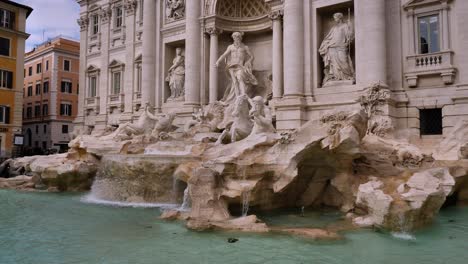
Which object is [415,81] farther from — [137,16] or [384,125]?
[137,16]

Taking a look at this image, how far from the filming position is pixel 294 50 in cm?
1552

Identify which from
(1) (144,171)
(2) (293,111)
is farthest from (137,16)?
(1) (144,171)

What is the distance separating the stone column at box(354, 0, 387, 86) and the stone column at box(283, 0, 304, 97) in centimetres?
229

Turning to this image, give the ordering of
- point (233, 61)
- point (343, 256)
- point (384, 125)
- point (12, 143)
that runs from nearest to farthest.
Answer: point (343, 256) → point (384, 125) → point (233, 61) → point (12, 143)

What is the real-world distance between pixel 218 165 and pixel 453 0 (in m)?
10.6

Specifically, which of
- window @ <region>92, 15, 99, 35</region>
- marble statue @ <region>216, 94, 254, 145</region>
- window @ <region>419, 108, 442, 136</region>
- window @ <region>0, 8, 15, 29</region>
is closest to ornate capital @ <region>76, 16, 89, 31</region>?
window @ <region>92, 15, 99, 35</region>

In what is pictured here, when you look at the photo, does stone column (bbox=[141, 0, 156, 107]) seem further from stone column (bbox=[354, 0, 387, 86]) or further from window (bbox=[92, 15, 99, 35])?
stone column (bbox=[354, 0, 387, 86])

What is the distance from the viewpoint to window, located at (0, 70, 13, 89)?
29.4 metres

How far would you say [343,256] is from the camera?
598 centimetres

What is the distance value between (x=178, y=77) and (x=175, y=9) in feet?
12.4

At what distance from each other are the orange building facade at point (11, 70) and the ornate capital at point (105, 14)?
935cm

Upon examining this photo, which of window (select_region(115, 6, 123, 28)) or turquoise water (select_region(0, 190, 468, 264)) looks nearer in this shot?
turquoise water (select_region(0, 190, 468, 264))

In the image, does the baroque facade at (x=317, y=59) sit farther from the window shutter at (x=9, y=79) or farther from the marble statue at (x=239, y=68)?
the window shutter at (x=9, y=79)

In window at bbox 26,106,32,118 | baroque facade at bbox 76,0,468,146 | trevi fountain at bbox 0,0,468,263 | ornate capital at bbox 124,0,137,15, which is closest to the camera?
trevi fountain at bbox 0,0,468,263
